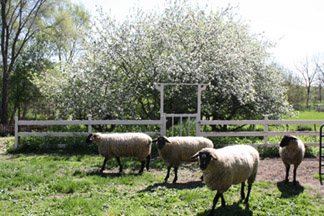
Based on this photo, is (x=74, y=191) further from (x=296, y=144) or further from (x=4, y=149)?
(x=4, y=149)

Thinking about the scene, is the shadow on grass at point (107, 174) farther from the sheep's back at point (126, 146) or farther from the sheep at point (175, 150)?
the sheep at point (175, 150)

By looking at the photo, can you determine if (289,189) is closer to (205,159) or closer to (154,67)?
(205,159)

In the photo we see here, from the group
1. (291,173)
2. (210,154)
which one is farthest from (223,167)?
(291,173)

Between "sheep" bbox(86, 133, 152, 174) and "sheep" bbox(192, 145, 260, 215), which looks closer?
"sheep" bbox(192, 145, 260, 215)

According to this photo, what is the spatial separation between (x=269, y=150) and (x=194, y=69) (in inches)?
172

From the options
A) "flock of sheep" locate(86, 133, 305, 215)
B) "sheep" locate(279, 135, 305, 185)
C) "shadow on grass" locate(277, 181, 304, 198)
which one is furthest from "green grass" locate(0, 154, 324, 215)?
"sheep" locate(279, 135, 305, 185)

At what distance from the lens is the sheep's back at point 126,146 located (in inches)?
288

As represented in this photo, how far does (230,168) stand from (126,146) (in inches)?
130

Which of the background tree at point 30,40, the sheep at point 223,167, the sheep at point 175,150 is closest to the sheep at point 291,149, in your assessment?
the sheep at point 223,167

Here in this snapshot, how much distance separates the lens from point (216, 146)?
10.1m

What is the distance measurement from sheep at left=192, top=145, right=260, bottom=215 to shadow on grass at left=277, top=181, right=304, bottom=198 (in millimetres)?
1073

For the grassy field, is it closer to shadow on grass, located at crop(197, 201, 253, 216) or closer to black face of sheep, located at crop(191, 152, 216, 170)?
shadow on grass, located at crop(197, 201, 253, 216)

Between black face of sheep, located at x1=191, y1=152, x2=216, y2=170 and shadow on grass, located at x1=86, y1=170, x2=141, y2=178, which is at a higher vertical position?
black face of sheep, located at x1=191, y1=152, x2=216, y2=170

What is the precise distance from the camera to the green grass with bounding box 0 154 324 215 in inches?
187
